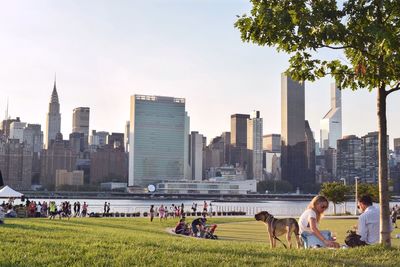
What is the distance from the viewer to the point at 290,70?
12422mm

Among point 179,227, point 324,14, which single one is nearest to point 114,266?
point 324,14

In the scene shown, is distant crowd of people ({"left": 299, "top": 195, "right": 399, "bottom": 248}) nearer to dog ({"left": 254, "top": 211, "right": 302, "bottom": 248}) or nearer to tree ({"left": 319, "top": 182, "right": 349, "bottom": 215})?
dog ({"left": 254, "top": 211, "right": 302, "bottom": 248})

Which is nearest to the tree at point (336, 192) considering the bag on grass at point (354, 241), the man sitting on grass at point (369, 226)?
the man sitting on grass at point (369, 226)

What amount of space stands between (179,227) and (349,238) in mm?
15762

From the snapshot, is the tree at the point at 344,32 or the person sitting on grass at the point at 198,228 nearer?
the tree at the point at 344,32

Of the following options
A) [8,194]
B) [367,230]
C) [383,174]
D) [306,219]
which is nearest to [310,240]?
[306,219]

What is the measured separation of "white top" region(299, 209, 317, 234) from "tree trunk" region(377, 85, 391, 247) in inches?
56.0

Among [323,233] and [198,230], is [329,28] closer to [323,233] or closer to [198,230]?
[323,233]

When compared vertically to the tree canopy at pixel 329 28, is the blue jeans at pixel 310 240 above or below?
below

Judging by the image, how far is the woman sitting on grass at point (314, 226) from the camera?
11.9 metres

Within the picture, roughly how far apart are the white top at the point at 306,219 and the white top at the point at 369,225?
125 cm

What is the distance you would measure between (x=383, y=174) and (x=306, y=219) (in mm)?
1922

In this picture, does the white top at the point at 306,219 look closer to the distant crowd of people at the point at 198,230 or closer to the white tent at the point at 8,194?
the distant crowd of people at the point at 198,230

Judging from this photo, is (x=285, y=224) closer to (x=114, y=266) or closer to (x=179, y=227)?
(x=114, y=266)
